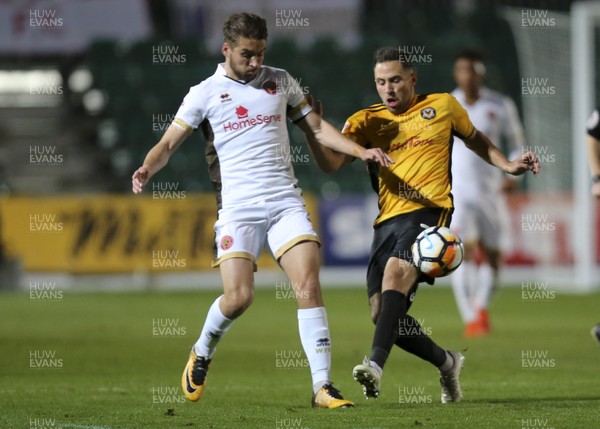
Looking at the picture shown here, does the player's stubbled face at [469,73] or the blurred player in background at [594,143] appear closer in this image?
Result: the blurred player in background at [594,143]

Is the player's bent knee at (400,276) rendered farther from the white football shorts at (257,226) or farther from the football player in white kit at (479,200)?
the football player in white kit at (479,200)

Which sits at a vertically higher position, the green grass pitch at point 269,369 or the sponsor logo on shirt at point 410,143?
the sponsor logo on shirt at point 410,143

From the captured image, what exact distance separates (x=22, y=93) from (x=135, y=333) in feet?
43.8

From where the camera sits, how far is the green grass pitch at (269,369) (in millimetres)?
6660

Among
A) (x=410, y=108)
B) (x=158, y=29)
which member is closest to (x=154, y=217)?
(x=158, y=29)

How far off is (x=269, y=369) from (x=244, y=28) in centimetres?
356

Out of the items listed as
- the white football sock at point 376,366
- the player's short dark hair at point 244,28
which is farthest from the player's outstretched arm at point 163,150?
the white football sock at point 376,366

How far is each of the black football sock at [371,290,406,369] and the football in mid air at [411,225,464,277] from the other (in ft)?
0.74

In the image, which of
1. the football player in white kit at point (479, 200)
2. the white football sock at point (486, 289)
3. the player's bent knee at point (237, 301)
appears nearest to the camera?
the player's bent knee at point (237, 301)

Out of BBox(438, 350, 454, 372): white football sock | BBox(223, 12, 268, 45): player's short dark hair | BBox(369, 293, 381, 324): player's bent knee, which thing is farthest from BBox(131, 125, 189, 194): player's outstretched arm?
BBox(438, 350, 454, 372): white football sock

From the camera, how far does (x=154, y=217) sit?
2009cm

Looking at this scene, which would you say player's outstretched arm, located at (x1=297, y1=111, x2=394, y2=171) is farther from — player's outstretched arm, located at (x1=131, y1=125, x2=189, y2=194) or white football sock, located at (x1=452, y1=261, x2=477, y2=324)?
white football sock, located at (x1=452, y1=261, x2=477, y2=324)

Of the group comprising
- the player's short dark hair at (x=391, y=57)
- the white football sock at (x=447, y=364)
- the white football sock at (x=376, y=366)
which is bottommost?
the white football sock at (x=447, y=364)

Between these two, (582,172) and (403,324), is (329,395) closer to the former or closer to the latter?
(403,324)
